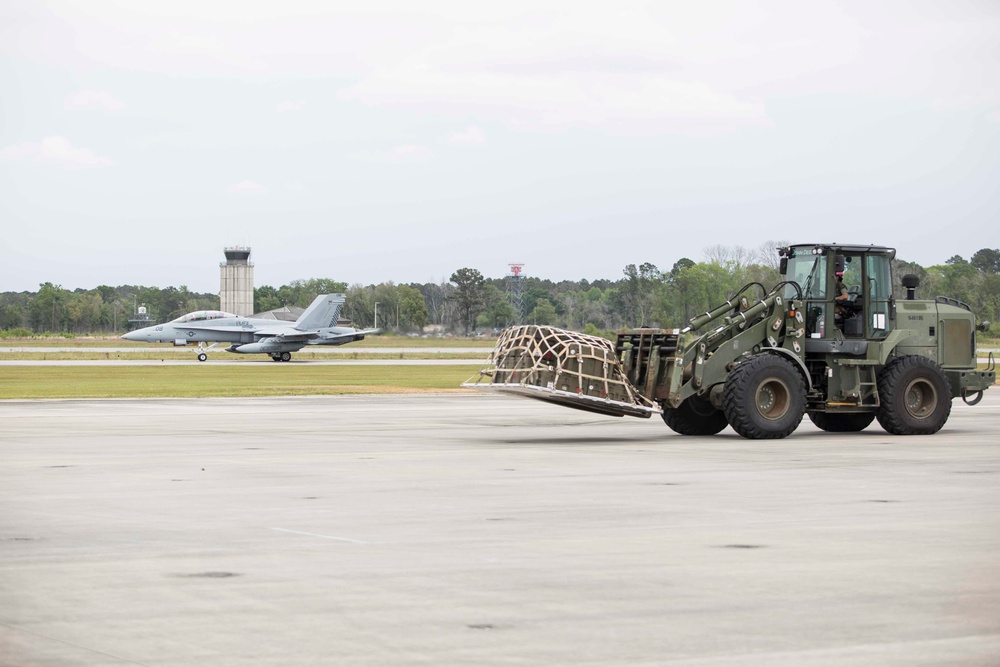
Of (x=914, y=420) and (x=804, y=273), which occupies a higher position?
(x=804, y=273)

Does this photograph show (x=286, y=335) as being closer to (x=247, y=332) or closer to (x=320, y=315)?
(x=247, y=332)

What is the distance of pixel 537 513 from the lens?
12539mm

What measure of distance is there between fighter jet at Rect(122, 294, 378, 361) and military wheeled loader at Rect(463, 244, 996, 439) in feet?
191

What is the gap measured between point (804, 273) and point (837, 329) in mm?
1081

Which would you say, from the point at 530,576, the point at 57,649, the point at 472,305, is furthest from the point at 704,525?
the point at 472,305

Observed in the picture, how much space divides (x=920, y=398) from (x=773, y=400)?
3.00 metres

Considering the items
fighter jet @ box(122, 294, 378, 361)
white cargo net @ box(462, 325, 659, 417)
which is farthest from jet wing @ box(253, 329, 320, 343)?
white cargo net @ box(462, 325, 659, 417)

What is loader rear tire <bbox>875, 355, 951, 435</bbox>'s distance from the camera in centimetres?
2212

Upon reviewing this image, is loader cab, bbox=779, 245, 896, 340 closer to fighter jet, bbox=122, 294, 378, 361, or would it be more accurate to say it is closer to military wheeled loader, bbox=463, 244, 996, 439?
military wheeled loader, bbox=463, 244, 996, 439

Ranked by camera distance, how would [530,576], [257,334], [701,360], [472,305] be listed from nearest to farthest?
[530,576] < [701,360] < [257,334] < [472,305]

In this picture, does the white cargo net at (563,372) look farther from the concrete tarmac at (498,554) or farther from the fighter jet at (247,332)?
the fighter jet at (247,332)

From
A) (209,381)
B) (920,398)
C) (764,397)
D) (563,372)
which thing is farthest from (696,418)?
(209,381)

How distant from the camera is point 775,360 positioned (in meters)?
21.1

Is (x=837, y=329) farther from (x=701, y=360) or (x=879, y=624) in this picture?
(x=879, y=624)
